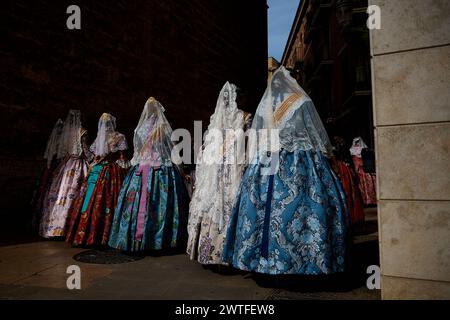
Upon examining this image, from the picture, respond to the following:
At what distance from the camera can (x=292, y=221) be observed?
2746 millimetres

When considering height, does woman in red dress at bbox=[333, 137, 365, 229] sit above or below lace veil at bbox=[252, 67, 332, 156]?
below

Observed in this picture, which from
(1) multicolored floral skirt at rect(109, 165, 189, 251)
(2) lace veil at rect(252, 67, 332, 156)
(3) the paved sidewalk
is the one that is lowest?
(3) the paved sidewalk

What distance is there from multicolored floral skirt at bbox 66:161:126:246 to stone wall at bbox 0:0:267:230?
244 centimetres

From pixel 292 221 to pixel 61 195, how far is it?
4.20 m

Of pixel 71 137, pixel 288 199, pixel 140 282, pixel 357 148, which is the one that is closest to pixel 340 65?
pixel 357 148

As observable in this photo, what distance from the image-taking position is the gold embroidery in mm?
3068

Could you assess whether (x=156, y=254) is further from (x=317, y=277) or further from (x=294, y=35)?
(x=294, y=35)

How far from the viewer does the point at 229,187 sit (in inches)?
143

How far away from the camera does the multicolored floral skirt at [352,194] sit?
222 inches

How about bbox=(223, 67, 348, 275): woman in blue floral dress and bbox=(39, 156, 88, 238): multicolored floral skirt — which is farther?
bbox=(39, 156, 88, 238): multicolored floral skirt

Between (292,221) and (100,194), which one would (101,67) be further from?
(292,221)

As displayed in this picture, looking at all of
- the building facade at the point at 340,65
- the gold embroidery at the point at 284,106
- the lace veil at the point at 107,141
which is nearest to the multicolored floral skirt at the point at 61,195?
the lace veil at the point at 107,141

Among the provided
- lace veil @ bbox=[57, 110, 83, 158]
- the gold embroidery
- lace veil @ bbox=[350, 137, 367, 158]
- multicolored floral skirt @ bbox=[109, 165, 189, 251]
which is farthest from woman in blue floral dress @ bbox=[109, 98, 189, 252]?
lace veil @ bbox=[350, 137, 367, 158]

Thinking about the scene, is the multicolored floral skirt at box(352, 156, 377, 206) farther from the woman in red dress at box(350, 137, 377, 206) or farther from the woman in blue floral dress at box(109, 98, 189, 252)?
the woman in blue floral dress at box(109, 98, 189, 252)
